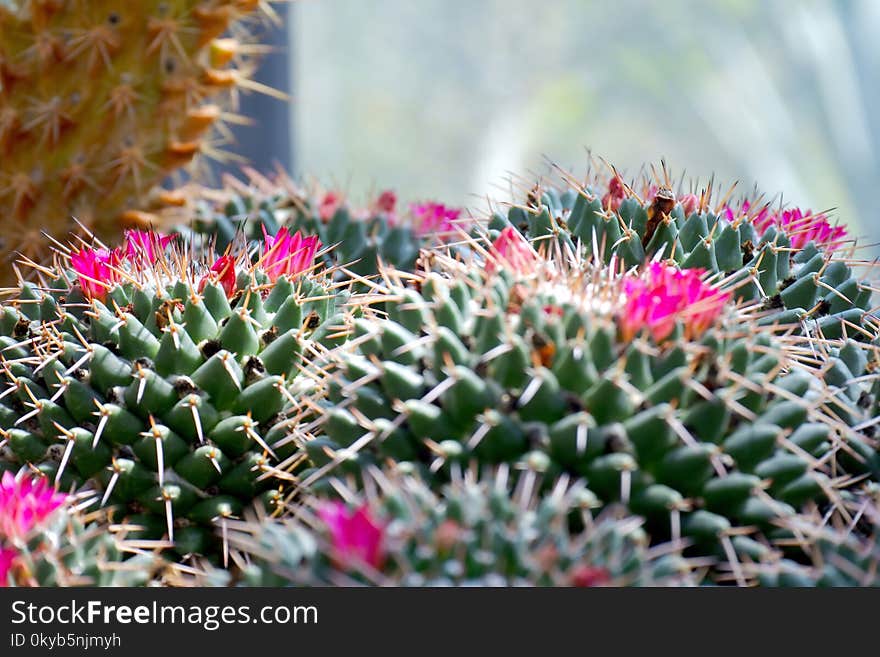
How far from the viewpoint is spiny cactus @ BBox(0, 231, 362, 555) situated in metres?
1.17

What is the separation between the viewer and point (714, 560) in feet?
3.05

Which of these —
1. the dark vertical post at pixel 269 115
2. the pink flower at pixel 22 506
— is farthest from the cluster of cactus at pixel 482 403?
the dark vertical post at pixel 269 115

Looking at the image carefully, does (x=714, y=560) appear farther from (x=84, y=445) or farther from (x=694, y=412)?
(x=84, y=445)

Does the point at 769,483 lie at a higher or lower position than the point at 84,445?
lower

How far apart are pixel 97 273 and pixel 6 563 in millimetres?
495

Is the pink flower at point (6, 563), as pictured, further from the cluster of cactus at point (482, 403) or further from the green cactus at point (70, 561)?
the cluster of cactus at point (482, 403)

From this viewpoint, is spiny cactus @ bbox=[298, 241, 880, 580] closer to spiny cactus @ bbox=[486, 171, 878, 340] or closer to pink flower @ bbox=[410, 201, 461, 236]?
spiny cactus @ bbox=[486, 171, 878, 340]

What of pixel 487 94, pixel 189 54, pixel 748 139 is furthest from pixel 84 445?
pixel 487 94

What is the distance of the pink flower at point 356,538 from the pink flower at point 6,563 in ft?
0.98

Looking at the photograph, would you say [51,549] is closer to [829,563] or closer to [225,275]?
[225,275]

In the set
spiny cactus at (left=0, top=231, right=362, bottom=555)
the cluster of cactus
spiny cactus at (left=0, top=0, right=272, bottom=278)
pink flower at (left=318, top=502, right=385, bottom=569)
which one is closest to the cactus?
the cluster of cactus

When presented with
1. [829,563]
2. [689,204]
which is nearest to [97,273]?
[689,204]

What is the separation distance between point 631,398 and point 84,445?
0.62 m

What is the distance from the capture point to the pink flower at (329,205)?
6.01ft
